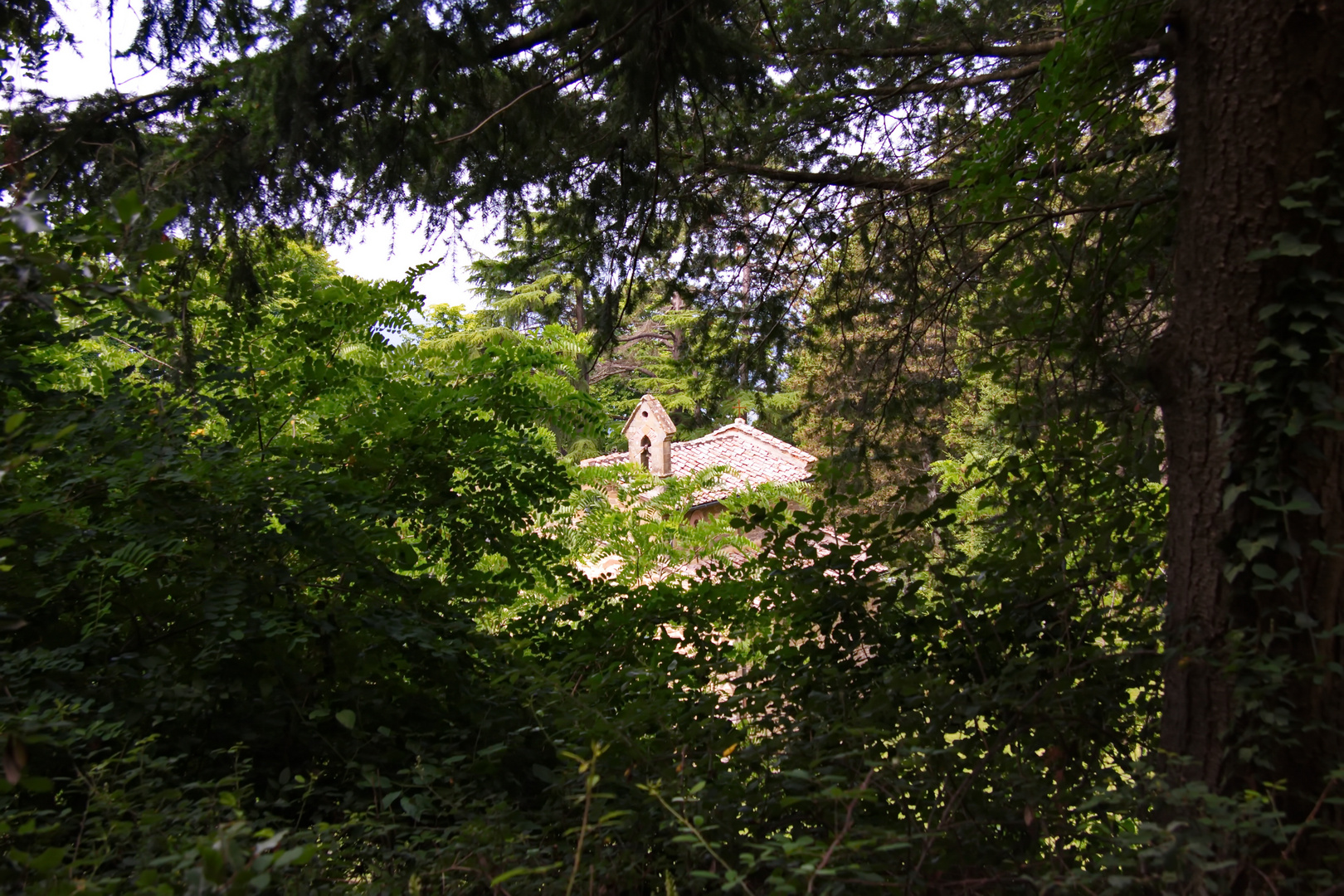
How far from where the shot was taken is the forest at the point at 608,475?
2.36 m

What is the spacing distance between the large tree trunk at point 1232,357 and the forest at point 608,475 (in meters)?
0.01

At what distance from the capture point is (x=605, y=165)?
186 inches

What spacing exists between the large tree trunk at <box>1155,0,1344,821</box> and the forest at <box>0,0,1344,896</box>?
0.01m

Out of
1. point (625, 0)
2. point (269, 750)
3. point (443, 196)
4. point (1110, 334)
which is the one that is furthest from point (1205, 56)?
point (269, 750)

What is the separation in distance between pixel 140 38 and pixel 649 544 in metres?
3.82

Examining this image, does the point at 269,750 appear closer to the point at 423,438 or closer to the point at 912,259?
the point at 423,438

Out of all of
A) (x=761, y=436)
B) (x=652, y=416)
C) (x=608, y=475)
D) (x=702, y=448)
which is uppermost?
(x=652, y=416)

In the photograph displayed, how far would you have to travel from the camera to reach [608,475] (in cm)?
601

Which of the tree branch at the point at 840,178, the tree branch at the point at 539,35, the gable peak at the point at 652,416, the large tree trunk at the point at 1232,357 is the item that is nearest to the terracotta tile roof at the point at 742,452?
the gable peak at the point at 652,416

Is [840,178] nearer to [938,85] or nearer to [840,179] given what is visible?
[840,179]

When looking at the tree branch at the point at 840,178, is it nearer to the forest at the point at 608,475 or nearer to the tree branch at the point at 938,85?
the forest at the point at 608,475

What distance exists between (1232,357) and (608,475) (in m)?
3.87

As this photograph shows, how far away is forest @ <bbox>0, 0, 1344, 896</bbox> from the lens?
236cm

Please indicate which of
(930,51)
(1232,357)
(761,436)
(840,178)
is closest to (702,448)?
(761,436)
